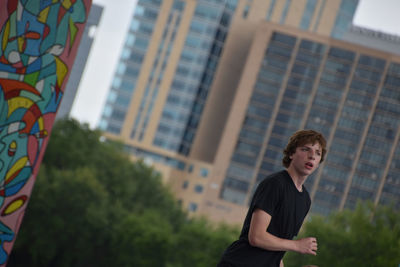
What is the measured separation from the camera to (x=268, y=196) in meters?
2.12

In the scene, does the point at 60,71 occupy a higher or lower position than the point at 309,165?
higher

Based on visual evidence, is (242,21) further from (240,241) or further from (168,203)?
(240,241)

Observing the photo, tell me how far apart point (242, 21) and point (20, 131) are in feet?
178

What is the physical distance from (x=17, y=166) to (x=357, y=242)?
912 inches

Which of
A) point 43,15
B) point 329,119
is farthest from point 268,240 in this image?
point 329,119

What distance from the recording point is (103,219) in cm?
2486

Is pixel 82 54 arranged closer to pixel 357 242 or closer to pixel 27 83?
pixel 357 242

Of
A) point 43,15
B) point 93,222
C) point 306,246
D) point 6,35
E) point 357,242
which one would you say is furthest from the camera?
point 357,242

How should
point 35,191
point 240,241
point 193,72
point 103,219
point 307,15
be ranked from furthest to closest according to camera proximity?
point 307,15 → point 193,72 → point 103,219 → point 35,191 → point 240,241

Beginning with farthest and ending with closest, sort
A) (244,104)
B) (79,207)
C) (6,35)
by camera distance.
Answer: (244,104) → (79,207) → (6,35)

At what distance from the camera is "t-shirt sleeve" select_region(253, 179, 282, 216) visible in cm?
211

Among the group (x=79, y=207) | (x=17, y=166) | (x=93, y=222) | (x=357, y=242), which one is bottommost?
(x=93, y=222)

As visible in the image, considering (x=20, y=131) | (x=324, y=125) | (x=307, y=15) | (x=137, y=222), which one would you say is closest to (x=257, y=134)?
(x=324, y=125)

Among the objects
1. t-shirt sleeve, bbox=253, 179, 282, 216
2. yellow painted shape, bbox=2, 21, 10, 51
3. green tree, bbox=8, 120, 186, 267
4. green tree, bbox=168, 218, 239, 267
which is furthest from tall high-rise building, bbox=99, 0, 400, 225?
t-shirt sleeve, bbox=253, 179, 282, 216
